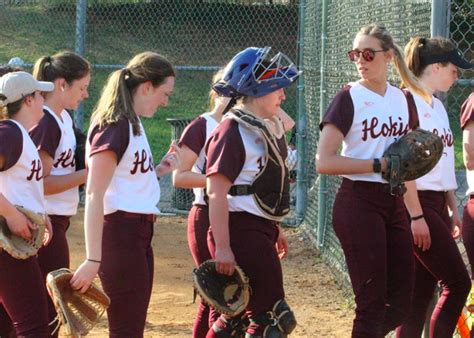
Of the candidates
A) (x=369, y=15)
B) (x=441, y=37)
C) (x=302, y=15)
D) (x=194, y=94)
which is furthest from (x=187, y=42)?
(x=441, y=37)

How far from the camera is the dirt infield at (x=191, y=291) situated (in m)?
6.70

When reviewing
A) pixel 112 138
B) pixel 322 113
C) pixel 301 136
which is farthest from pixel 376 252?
pixel 301 136

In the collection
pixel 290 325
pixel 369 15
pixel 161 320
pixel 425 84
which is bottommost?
pixel 161 320

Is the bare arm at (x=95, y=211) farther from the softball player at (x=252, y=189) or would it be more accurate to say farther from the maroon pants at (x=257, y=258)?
the maroon pants at (x=257, y=258)

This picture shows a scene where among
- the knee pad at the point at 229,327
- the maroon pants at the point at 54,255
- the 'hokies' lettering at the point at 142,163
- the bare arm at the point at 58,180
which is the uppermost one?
the 'hokies' lettering at the point at 142,163

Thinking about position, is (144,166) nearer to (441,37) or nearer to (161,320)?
(441,37)

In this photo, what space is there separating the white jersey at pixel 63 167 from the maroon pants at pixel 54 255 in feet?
0.23

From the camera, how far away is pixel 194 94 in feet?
66.5

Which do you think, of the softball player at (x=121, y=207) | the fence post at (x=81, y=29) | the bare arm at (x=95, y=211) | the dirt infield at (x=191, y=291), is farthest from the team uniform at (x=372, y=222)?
the fence post at (x=81, y=29)

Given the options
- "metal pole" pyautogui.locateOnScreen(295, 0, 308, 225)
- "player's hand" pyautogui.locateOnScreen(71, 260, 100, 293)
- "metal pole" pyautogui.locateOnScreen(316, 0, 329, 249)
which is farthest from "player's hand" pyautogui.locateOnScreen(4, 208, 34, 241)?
"metal pole" pyautogui.locateOnScreen(295, 0, 308, 225)

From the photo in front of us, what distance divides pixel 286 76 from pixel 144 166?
0.78 meters

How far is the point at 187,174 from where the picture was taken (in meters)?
5.20

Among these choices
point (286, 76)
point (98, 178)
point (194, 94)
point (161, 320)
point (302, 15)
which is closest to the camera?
point (98, 178)

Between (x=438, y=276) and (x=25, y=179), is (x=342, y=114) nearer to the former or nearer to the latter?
(x=438, y=276)
